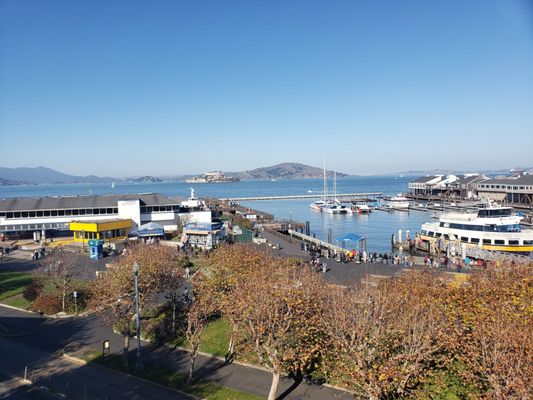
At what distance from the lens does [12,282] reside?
29078 mm

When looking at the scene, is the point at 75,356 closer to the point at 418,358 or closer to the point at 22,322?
the point at 22,322

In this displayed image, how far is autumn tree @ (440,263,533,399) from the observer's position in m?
9.95

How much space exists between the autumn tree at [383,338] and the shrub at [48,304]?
16.1 metres

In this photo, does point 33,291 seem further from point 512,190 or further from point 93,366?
point 512,190

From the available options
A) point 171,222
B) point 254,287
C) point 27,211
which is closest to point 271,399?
point 254,287

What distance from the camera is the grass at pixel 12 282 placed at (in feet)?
89.1

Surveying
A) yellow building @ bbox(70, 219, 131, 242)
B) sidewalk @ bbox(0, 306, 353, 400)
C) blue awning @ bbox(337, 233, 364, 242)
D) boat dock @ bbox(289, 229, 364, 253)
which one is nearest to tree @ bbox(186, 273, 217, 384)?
sidewalk @ bbox(0, 306, 353, 400)

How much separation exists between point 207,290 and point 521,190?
256 feet

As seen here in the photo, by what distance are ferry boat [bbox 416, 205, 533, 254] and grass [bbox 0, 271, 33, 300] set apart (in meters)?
36.8

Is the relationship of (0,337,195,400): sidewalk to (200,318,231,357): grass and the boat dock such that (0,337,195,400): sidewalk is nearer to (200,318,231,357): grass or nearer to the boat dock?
(200,318,231,357): grass

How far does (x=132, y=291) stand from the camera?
18.4 metres

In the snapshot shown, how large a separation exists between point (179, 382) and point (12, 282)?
19.2 meters

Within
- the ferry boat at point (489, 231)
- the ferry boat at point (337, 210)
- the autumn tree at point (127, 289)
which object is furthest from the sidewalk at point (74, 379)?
the ferry boat at point (337, 210)

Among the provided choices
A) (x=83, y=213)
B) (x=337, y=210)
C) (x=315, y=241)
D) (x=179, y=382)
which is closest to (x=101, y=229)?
(x=83, y=213)
